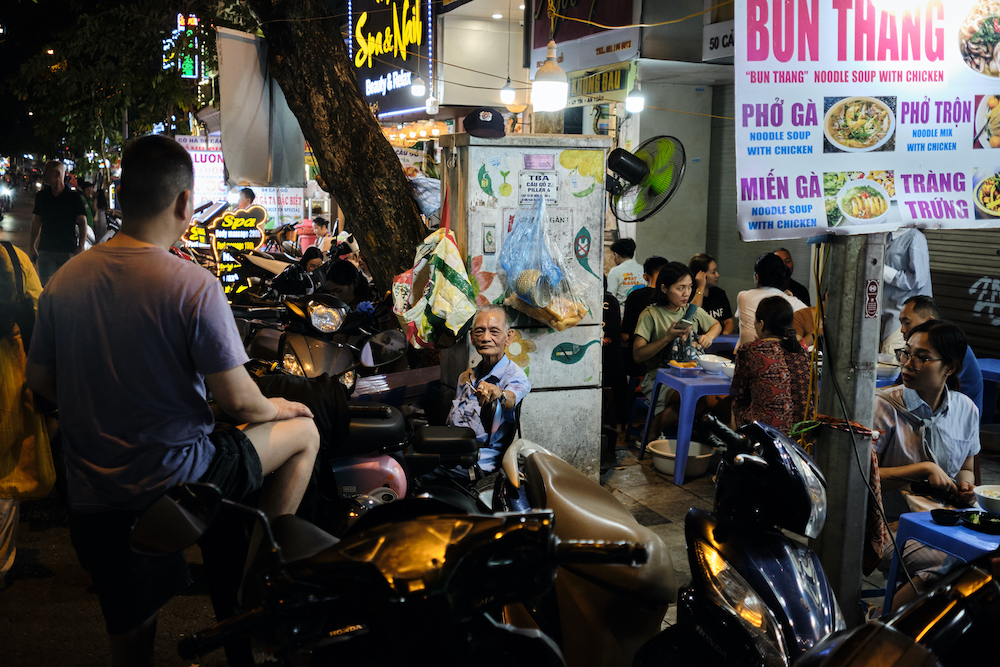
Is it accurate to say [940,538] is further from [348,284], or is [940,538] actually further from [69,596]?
[348,284]

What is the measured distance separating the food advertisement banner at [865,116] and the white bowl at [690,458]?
3.25 meters

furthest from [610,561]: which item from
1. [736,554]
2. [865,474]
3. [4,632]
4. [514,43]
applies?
[514,43]

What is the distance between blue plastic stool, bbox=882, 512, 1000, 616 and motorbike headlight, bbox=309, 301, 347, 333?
316cm

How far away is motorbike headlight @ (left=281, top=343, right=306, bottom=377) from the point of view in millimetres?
4520

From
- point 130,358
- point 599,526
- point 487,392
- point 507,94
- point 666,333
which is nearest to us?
point 130,358

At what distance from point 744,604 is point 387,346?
3.80 m

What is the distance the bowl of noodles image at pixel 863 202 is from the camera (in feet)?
9.91

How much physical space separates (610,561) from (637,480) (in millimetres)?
4715

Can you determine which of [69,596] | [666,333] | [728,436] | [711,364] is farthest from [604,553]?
[666,333]

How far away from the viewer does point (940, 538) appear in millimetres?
3045

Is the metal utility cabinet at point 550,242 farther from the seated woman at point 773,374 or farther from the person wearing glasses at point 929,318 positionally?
the person wearing glasses at point 929,318

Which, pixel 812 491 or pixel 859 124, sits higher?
pixel 859 124

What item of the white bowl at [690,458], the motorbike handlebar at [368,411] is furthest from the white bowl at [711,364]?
the motorbike handlebar at [368,411]

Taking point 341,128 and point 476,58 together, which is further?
point 476,58
